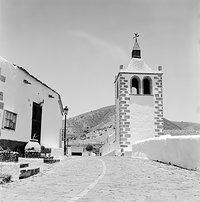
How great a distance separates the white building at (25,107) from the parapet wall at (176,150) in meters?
6.39

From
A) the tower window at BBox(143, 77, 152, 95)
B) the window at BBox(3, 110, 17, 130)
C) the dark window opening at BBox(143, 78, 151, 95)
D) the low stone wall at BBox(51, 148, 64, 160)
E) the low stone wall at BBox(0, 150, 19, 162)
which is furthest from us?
the dark window opening at BBox(143, 78, 151, 95)

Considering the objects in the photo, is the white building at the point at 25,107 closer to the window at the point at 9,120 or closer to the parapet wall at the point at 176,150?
the window at the point at 9,120

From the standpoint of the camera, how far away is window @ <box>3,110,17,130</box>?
46.2 feet

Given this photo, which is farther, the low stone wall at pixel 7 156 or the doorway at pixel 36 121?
the doorway at pixel 36 121

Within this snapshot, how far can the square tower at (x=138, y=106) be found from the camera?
1032 inches

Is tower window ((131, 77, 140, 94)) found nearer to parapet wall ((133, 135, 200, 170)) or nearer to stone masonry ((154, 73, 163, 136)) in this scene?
stone masonry ((154, 73, 163, 136))

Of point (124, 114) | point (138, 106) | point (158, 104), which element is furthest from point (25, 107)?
point (158, 104)

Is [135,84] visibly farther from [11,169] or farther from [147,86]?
[11,169]

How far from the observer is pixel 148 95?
27266mm

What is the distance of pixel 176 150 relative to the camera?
43.7ft

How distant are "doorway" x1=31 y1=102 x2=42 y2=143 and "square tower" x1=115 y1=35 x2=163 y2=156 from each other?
31.9ft

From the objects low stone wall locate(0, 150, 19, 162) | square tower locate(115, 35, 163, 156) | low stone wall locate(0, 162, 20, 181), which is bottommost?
low stone wall locate(0, 162, 20, 181)

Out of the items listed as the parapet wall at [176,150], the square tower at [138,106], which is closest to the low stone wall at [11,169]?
the parapet wall at [176,150]

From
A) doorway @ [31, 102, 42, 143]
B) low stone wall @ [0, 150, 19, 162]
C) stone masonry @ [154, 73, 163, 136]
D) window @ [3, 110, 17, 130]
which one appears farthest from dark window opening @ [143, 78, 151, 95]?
low stone wall @ [0, 150, 19, 162]
